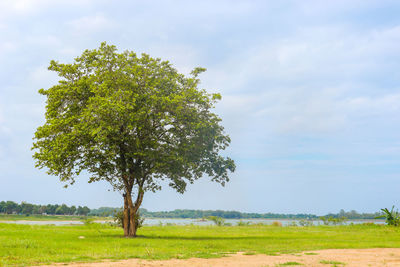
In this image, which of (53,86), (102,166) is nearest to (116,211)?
(102,166)

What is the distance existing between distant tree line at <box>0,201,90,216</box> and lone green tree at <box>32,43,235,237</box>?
103 meters

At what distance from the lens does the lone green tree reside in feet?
96.7

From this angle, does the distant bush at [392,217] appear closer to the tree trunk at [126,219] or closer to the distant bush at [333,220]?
the distant bush at [333,220]

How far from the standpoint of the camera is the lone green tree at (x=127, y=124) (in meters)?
29.5

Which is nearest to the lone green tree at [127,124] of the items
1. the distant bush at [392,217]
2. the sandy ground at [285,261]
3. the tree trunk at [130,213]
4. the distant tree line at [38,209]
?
the tree trunk at [130,213]

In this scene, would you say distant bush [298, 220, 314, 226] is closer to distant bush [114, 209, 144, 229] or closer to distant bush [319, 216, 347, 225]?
distant bush [319, 216, 347, 225]

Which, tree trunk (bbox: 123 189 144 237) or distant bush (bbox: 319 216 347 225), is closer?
tree trunk (bbox: 123 189 144 237)

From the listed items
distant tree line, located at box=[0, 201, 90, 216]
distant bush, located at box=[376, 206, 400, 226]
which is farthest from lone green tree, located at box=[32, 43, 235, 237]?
distant tree line, located at box=[0, 201, 90, 216]

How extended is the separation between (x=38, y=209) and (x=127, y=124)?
391 ft

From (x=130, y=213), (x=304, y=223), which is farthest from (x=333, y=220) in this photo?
(x=130, y=213)

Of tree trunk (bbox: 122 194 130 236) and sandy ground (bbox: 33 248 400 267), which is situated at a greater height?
tree trunk (bbox: 122 194 130 236)

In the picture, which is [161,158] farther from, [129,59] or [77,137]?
[129,59]

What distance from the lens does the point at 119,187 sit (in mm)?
33938

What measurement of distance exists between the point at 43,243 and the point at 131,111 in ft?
36.5
